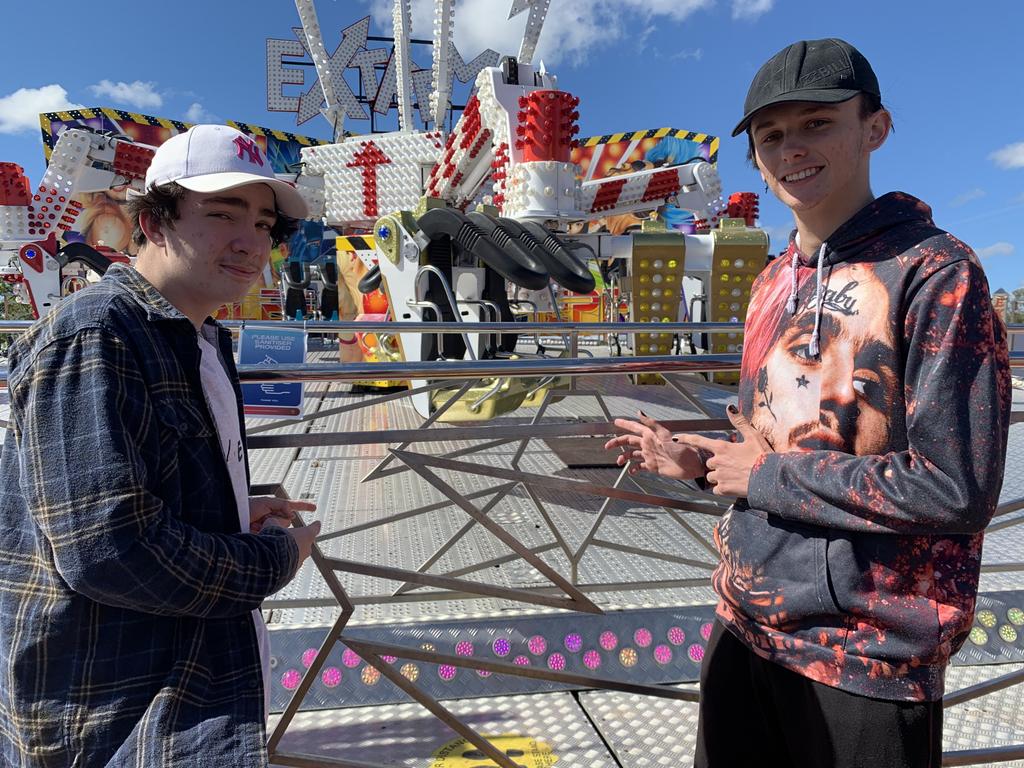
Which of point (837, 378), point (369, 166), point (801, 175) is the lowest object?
point (837, 378)

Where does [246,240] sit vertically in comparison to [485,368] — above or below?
above

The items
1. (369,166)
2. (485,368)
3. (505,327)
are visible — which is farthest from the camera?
(369,166)

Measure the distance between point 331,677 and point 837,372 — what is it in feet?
7.17

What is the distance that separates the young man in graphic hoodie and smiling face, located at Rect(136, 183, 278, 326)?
96cm

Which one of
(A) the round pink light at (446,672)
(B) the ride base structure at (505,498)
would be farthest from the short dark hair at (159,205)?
(A) the round pink light at (446,672)

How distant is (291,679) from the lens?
2439mm

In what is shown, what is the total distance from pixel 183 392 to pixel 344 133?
77.6 feet

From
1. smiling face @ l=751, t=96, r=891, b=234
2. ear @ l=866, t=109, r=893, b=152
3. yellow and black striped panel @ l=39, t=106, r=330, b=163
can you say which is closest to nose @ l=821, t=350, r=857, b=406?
smiling face @ l=751, t=96, r=891, b=234

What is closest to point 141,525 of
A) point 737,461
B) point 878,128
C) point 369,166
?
point 737,461

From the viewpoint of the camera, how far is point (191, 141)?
45.5 inches

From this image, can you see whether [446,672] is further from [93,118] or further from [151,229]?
[93,118]

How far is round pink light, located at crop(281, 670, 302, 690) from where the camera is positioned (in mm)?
2426

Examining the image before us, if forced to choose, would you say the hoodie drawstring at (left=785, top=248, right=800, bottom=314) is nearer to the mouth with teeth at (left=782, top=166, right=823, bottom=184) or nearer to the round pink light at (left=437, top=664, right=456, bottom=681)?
the mouth with teeth at (left=782, top=166, right=823, bottom=184)

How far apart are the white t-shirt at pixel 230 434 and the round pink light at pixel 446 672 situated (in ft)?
4.58
